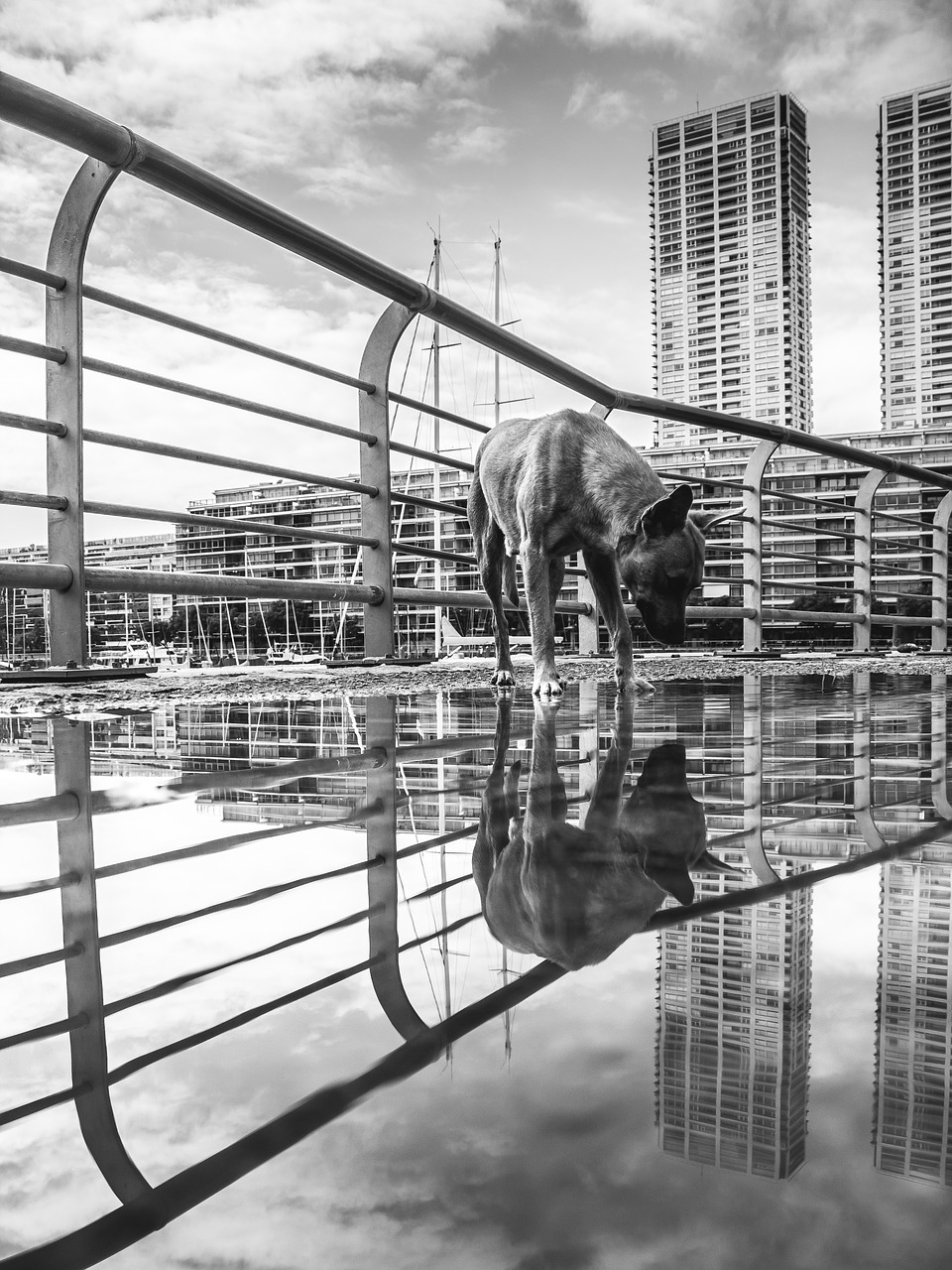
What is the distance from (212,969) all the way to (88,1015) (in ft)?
0.23

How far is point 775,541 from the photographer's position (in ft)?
246

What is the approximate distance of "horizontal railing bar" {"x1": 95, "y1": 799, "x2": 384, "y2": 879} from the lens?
74cm

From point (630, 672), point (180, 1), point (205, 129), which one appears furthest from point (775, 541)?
point (630, 672)

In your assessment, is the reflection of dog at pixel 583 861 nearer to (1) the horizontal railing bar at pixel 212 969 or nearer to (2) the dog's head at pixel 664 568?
(1) the horizontal railing bar at pixel 212 969

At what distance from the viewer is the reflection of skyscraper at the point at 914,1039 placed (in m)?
0.29

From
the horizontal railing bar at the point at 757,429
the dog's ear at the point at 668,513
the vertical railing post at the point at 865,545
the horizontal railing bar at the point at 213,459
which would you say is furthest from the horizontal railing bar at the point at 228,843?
the vertical railing post at the point at 865,545

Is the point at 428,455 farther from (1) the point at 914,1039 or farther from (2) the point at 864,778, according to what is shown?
(1) the point at 914,1039

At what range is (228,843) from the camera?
83cm

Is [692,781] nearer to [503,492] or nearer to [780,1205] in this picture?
[780,1205]

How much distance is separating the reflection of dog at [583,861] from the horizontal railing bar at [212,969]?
0.30ft

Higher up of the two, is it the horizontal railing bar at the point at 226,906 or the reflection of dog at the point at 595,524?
the reflection of dog at the point at 595,524

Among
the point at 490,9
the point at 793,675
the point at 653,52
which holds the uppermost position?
the point at 653,52

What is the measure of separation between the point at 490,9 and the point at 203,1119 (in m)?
92.3

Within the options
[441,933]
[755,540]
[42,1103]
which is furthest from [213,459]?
[755,540]
